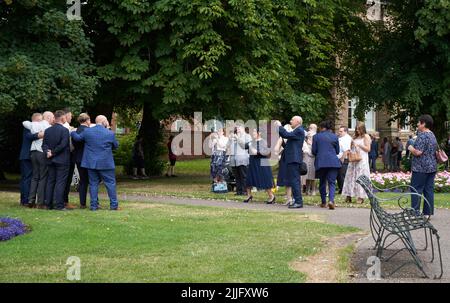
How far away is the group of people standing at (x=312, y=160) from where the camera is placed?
1401 centimetres

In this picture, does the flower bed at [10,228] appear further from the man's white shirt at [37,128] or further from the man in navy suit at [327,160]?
the man in navy suit at [327,160]

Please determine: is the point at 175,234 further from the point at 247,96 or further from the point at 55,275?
the point at 247,96

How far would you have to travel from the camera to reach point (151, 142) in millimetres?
33250

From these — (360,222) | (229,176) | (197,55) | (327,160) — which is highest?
(197,55)

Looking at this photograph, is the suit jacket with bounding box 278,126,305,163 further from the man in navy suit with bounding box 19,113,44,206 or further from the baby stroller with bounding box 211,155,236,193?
the man in navy suit with bounding box 19,113,44,206

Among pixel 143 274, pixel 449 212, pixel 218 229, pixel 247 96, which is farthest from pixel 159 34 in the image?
pixel 143 274

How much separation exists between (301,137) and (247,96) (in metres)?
9.10

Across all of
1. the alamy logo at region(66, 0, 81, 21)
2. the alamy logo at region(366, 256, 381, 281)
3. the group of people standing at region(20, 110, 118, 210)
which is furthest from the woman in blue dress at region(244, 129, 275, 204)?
the alamy logo at region(66, 0, 81, 21)

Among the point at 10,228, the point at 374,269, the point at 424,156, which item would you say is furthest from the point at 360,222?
the point at 10,228

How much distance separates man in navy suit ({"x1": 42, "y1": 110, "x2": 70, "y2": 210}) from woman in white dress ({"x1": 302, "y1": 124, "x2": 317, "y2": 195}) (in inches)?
277

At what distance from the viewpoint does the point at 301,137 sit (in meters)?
17.0

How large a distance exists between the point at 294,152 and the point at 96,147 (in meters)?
4.32

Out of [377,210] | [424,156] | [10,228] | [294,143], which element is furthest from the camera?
[294,143]

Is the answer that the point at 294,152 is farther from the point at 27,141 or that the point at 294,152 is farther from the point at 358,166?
the point at 27,141
